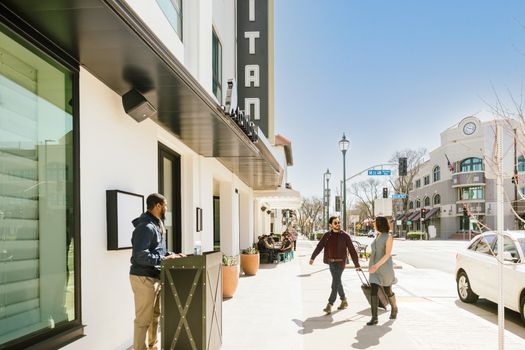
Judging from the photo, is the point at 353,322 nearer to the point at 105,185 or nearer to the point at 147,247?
the point at 147,247

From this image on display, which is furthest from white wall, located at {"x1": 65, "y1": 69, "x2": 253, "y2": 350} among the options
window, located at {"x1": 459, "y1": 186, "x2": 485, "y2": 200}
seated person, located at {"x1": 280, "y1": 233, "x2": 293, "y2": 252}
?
window, located at {"x1": 459, "y1": 186, "x2": 485, "y2": 200}

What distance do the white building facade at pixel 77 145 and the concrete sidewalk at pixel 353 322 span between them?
7.25 feet

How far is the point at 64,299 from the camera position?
13.8ft

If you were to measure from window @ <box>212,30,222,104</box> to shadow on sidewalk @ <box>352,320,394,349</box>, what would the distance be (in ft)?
25.0

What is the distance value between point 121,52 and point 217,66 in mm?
8785

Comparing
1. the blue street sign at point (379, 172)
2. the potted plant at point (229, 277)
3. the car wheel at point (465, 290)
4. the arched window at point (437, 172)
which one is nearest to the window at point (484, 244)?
the car wheel at point (465, 290)

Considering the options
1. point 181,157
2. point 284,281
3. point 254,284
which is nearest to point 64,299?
point 181,157

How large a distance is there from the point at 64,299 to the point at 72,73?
7.32 ft

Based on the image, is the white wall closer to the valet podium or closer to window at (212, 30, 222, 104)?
the valet podium

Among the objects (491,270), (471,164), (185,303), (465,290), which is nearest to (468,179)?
(471,164)

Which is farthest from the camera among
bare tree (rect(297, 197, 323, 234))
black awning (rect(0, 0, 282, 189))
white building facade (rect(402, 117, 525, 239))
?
bare tree (rect(297, 197, 323, 234))

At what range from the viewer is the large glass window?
138 inches

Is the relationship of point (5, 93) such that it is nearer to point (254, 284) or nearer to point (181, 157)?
point (181, 157)

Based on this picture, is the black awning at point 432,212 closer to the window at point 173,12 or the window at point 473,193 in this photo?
the window at point 473,193
